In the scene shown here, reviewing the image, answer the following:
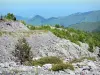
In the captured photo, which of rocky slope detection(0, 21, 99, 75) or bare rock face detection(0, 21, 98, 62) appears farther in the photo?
bare rock face detection(0, 21, 98, 62)

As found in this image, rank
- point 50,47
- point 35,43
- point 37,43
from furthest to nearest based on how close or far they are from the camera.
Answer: point 50,47 < point 37,43 < point 35,43

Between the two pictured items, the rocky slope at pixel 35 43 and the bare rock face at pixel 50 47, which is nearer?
the rocky slope at pixel 35 43

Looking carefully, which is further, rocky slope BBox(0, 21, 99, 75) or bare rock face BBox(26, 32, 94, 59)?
bare rock face BBox(26, 32, 94, 59)

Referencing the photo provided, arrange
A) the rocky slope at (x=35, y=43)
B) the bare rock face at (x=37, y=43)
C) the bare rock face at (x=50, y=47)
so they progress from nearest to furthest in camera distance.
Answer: the rocky slope at (x=35, y=43), the bare rock face at (x=37, y=43), the bare rock face at (x=50, y=47)

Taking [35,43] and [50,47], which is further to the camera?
[50,47]

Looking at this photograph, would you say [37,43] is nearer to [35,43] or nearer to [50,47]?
[35,43]

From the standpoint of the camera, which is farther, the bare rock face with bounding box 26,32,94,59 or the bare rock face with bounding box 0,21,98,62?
the bare rock face with bounding box 26,32,94,59

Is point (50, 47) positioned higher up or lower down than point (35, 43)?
lower down

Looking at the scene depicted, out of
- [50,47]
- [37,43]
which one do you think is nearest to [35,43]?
[37,43]

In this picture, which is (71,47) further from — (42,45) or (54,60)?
(54,60)

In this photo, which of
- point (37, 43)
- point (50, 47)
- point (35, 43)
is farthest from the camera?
point (50, 47)

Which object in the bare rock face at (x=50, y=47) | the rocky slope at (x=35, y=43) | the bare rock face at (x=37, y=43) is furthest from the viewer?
the bare rock face at (x=50, y=47)

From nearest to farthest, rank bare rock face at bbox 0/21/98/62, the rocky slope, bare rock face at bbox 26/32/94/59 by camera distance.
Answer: the rocky slope
bare rock face at bbox 0/21/98/62
bare rock face at bbox 26/32/94/59

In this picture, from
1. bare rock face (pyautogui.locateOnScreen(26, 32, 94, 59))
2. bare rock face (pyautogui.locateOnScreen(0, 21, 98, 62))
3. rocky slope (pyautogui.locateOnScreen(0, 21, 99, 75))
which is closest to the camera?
rocky slope (pyautogui.locateOnScreen(0, 21, 99, 75))
